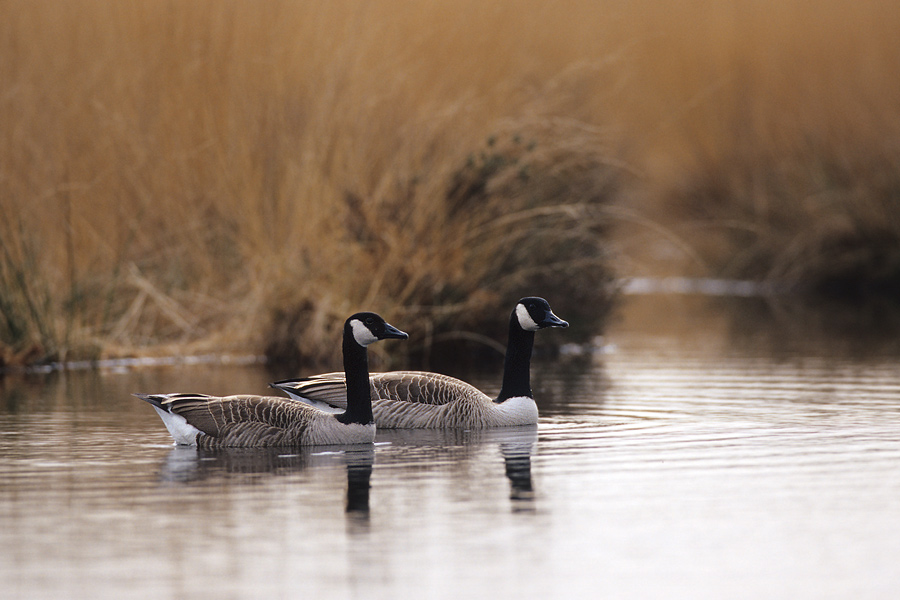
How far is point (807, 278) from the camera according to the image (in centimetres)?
2869

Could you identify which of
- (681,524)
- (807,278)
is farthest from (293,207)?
(807,278)

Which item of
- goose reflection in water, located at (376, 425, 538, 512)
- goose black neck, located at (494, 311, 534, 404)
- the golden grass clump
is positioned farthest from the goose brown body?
the golden grass clump

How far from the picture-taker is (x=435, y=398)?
11.2 m

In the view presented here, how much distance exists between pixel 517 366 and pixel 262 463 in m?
2.64

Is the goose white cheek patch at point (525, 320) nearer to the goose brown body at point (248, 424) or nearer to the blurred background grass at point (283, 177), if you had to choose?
the goose brown body at point (248, 424)

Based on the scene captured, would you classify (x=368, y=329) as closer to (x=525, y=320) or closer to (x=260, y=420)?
(x=260, y=420)

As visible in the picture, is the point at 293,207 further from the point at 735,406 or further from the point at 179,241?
the point at 735,406

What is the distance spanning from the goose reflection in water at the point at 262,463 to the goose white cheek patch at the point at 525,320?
82.2 inches

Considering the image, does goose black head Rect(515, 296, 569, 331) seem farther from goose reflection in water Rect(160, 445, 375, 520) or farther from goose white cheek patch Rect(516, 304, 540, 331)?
goose reflection in water Rect(160, 445, 375, 520)

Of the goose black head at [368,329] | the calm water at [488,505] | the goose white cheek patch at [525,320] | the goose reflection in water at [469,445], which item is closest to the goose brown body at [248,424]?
the calm water at [488,505]

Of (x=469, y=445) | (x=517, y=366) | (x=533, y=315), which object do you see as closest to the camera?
(x=469, y=445)

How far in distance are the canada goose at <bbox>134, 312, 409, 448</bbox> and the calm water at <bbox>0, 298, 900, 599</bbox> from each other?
191mm

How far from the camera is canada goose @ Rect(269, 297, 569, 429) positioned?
36.7ft

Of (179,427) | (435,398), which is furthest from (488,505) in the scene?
(435,398)
